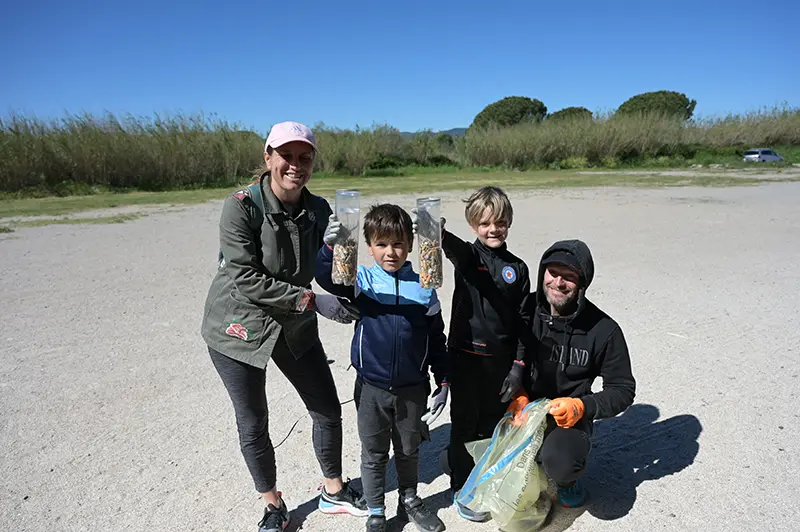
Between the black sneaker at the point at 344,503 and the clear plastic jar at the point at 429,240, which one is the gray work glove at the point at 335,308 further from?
the black sneaker at the point at 344,503

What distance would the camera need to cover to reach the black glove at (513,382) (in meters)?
2.90

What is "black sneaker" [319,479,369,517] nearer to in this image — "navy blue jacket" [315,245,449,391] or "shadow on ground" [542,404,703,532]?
"navy blue jacket" [315,245,449,391]

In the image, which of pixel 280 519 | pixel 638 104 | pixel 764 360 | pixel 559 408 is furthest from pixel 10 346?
pixel 638 104

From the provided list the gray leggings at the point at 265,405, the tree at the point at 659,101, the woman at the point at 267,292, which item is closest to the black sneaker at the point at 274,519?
the woman at the point at 267,292

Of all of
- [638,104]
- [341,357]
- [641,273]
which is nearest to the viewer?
[341,357]

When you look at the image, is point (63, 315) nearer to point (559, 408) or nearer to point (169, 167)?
point (559, 408)

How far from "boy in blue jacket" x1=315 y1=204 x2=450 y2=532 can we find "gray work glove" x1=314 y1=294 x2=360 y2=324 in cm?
4

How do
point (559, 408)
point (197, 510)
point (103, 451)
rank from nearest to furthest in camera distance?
point (559, 408) < point (197, 510) < point (103, 451)

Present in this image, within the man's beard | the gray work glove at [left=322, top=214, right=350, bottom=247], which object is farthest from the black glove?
the gray work glove at [left=322, top=214, right=350, bottom=247]

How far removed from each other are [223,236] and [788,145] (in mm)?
44259

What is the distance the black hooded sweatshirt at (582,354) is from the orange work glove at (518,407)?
0.12 meters

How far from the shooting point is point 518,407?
115 inches

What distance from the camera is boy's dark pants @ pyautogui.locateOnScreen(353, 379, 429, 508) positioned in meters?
2.68

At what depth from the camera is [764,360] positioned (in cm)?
461
